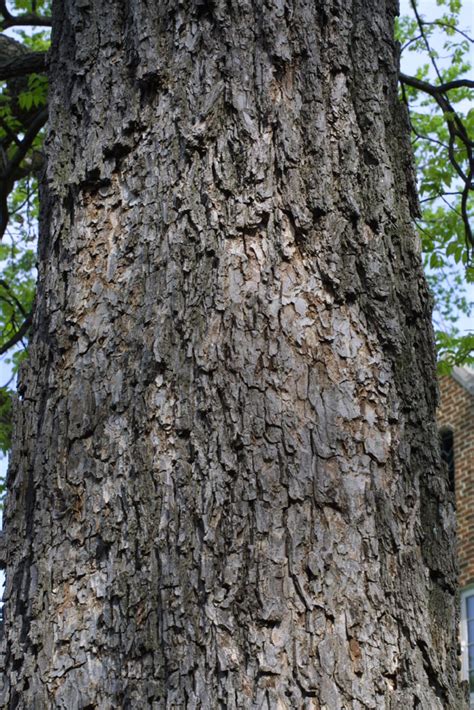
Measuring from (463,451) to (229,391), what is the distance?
505 inches

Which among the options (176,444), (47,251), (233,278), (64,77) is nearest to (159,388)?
(176,444)

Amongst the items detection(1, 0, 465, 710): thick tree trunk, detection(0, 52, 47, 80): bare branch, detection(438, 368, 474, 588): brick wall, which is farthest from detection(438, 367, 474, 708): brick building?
detection(1, 0, 465, 710): thick tree trunk

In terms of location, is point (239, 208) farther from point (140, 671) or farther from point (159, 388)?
point (140, 671)

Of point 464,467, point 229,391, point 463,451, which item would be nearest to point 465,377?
point 463,451

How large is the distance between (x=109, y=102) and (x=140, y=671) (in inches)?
43.2

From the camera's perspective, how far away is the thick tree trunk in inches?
50.4

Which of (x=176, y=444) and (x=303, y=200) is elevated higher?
(x=303, y=200)

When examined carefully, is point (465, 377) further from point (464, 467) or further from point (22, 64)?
point (22, 64)

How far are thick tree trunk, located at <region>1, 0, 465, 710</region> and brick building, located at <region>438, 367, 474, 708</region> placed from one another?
10704mm

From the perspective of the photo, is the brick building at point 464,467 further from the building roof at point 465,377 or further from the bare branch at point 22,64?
the bare branch at point 22,64

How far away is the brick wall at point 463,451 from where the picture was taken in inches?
484

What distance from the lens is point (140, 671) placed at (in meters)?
1.26

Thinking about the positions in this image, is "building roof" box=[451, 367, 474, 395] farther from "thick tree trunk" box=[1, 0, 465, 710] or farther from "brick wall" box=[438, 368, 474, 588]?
"thick tree trunk" box=[1, 0, 465, 710]

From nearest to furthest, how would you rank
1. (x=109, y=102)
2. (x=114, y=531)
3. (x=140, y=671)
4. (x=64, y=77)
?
1. (x=140, y=671)
2. (x=114, y=531)
3. (x=109, y=102)
4. (x=64, y=77)
